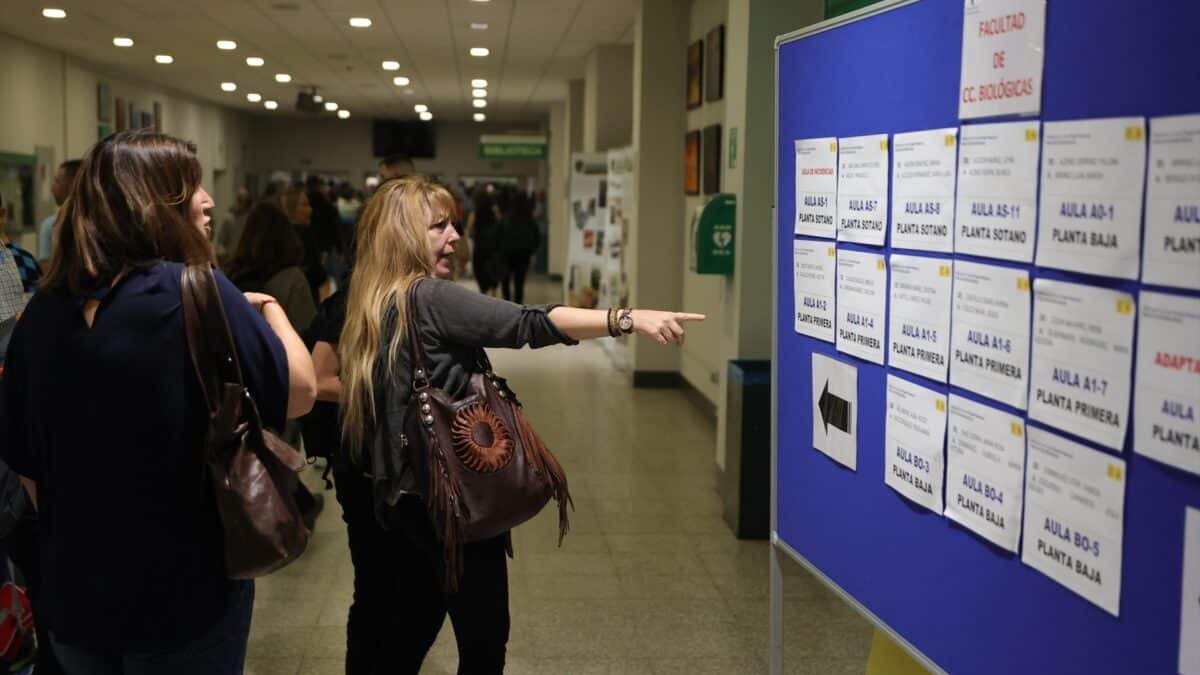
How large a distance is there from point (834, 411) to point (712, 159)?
6145 mm

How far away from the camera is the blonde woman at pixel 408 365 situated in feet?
9.14

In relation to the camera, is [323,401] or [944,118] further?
[323,401]

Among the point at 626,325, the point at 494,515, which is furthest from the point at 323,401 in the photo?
the point at 626,325

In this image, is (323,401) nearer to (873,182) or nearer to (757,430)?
(873,182)

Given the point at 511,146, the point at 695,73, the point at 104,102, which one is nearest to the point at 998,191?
the point at 695,73

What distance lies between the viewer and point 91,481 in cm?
209

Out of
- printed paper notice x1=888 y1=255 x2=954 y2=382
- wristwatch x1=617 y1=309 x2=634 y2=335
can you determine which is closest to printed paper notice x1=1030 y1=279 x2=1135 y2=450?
printed paper notice x1=888 y1=255 x2=954 y2=382

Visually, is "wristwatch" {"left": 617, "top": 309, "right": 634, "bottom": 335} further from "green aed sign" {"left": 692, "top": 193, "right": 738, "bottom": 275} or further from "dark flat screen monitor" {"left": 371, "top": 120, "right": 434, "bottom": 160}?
"dark flat screen monitor" {"left": 371, "top": 120, "right": 434, "bottom": 160}

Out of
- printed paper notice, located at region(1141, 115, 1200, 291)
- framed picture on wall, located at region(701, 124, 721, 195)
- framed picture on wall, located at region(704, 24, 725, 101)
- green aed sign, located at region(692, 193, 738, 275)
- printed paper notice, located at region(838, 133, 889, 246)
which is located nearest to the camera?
printed paper notice, located at region(1141, 115, 1200, 291)

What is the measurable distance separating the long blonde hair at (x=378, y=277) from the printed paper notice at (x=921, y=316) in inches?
43.5

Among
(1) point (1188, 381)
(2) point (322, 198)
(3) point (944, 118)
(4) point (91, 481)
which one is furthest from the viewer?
(2) point (322, 198)

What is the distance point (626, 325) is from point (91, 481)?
1.16 m

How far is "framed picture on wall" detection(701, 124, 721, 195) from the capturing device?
28.4ft

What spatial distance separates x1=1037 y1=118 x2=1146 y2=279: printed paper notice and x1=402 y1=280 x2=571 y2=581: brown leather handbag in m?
1.28
